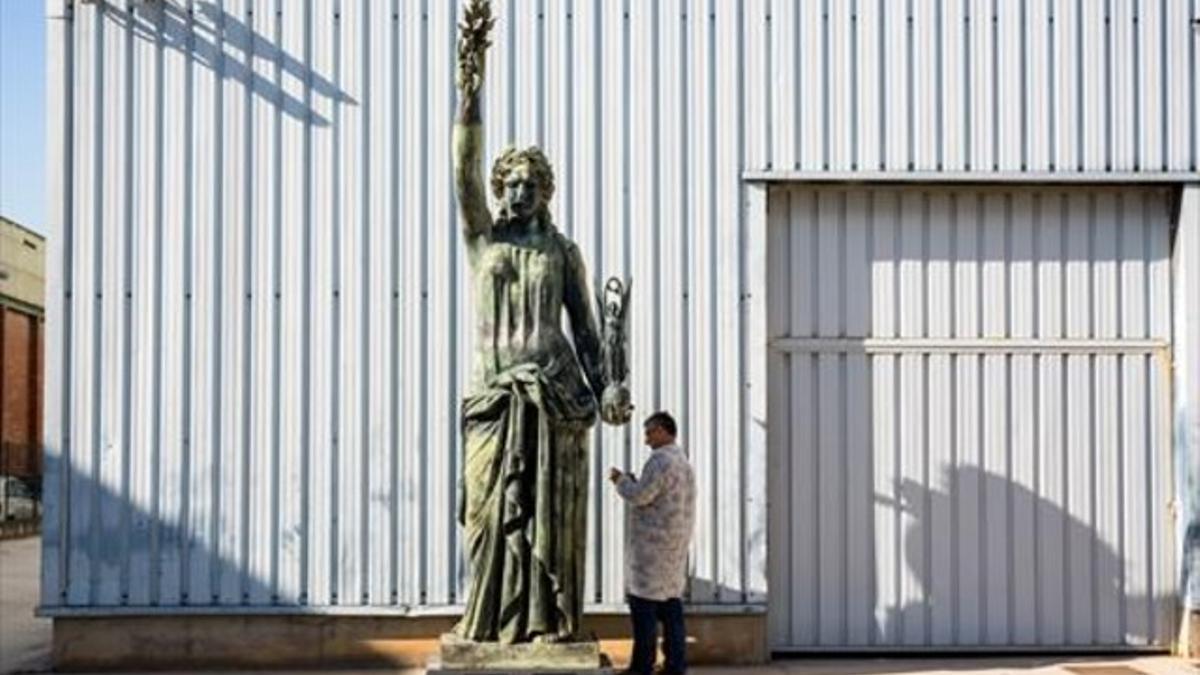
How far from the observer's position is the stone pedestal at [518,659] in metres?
8.34

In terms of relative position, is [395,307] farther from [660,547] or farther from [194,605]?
[660,547]

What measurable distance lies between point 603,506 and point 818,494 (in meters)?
1.50

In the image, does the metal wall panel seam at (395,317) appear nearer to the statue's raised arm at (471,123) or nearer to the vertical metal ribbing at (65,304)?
the vertical metal ribbing at (65,304)

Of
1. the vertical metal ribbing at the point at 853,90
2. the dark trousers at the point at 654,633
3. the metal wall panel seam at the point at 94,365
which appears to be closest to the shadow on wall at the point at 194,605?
the metal wall panel seam at the point at 94,365

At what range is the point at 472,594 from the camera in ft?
28.0

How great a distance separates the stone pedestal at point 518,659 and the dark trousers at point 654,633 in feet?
4.22

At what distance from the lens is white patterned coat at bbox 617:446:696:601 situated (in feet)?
31.6

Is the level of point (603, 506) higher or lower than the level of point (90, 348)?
lower

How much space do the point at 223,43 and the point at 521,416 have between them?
3.96m

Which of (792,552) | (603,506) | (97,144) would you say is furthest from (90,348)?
(792,552)

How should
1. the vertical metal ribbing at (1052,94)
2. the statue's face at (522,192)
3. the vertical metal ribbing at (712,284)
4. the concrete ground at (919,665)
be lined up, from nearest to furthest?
the statue's face at (522,192)
the concrete ground at (919,665)
the vertical metal ribbing at (712,284)
the vertical metal ribbing at (1052,94)

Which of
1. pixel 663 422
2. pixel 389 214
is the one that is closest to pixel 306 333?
pixel 389 214

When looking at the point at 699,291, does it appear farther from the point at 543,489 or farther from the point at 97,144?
the point at 97,144

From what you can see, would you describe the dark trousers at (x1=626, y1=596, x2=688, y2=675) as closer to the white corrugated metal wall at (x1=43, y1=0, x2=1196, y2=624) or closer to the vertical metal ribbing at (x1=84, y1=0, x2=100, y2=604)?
the white corrugated metal wall at (x1=43, y1=0, x2=1196, y2=624)
